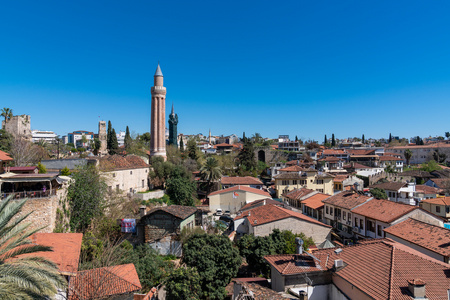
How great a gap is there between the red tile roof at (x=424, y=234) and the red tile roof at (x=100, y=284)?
48.5 feet

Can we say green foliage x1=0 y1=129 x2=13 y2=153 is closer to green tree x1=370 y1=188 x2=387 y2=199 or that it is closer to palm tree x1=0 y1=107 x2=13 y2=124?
palm tree x1=0 y1=107 x2=13 y2=124

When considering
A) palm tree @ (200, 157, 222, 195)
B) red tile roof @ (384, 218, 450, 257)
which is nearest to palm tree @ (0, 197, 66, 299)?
red tile roof @ (384, 218, 450, 257)

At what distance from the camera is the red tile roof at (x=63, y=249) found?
10328mm

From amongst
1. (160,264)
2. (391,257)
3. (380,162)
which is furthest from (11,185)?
(380,162)

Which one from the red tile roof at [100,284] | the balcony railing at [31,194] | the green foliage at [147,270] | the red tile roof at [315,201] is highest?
the balcony railing at [31,194]

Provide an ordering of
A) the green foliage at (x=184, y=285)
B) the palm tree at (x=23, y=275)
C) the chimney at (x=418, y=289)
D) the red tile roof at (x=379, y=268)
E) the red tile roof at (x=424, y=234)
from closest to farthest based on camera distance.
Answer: the palm tree at (x=23, y=275)
the chimney at (x=418, y=289)
the red tile roof at (x=379, y=268)
the green foliage at (x=184, y=285)
the red tile roof at (x=424, y=234)

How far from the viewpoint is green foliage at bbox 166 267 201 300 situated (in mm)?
12414

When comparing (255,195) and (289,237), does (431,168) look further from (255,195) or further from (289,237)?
(289,237)

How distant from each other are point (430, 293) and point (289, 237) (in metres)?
9.38

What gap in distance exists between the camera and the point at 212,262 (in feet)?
47.8

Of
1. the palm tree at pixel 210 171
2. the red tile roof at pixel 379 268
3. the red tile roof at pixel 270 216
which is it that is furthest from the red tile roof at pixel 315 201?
the red tile roof at pixel 379 268

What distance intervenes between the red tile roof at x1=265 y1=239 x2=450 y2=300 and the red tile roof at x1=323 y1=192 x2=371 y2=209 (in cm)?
1165

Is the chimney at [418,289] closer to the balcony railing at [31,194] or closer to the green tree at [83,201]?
the balcony railing at [31,194]

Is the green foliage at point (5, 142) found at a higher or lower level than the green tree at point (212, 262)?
higher
